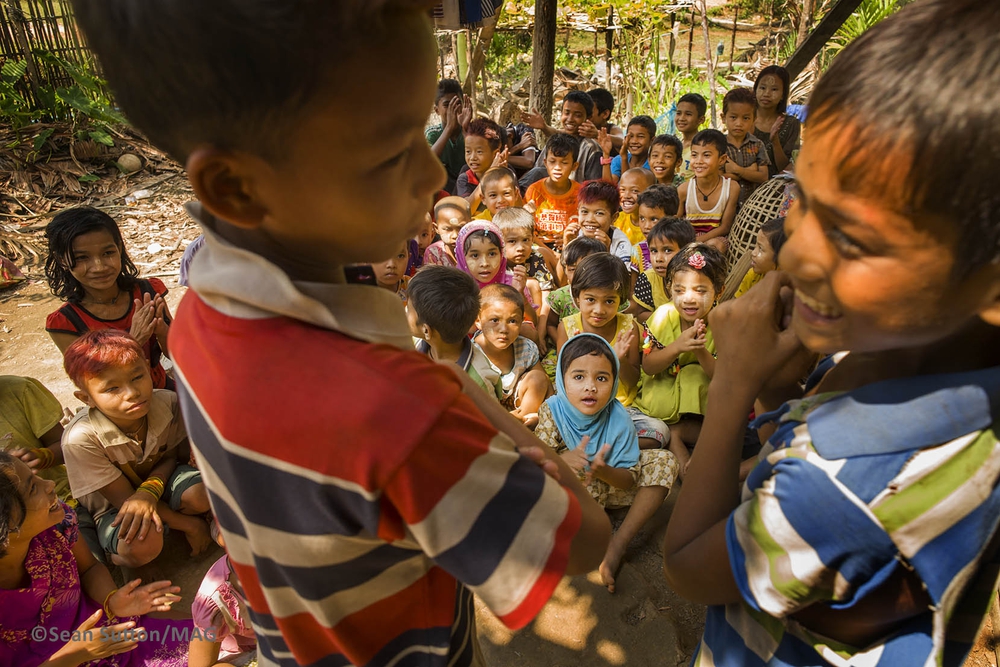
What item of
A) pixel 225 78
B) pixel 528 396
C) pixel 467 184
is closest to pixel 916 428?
pixel 225 78

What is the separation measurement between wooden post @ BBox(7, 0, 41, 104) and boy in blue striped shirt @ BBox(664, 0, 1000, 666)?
10308 millimetres

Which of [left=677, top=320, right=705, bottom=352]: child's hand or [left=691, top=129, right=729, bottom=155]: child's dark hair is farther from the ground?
[left=691, top=129, right=729, bottom=155]: child's dark hair

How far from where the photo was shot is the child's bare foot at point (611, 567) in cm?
243

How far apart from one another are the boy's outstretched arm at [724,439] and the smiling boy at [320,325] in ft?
1.16

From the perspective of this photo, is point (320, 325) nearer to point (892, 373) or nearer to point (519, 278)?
point (892, 373)

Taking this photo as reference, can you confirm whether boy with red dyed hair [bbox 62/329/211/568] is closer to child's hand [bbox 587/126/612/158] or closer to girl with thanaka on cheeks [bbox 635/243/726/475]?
girl with thanaka on cheeks [bbox 635/243/726/475]

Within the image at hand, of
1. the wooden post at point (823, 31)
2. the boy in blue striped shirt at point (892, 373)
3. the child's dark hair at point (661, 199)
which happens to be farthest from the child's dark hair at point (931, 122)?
the wooden post at point (823, 31)

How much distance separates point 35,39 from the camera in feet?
26.3

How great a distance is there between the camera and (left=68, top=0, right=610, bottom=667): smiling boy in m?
0.55

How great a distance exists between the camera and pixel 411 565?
0.76 meters

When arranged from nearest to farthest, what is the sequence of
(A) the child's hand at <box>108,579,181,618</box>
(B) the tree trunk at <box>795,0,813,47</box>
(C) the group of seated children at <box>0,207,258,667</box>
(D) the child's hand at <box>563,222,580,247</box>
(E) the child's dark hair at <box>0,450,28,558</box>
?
(E) the child's dark hair at <box>0,450,28,558</box>, (C) the group of seated children at <box>0,207,258,667</box>, (A) the child's hand at <box>108,579,181,618</box>, (D) the child's hand at <box>563,222,580,247</box>, (B) the tree trunk at <box>795,0,813,47</box>

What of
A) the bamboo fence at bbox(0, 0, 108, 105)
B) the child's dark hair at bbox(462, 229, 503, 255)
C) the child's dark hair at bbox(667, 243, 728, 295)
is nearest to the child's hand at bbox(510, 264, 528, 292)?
the child's dark hair at bbox(462, 229, 503, 255)

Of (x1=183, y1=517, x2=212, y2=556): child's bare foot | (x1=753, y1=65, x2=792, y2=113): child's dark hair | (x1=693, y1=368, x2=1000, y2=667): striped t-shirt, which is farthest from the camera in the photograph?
(x1=753, y1=65, x2=792, y2=113): child's dark hair

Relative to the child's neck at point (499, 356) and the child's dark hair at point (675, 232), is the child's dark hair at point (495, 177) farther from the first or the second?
the child's neck at point (499, 356)
